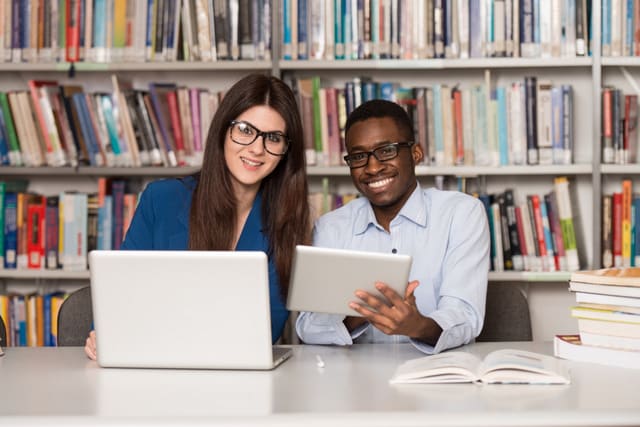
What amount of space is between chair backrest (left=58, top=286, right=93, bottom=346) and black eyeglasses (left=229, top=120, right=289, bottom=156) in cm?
55

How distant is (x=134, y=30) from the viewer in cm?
313

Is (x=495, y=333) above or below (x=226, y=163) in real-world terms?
below

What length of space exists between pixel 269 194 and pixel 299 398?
3.26 feet

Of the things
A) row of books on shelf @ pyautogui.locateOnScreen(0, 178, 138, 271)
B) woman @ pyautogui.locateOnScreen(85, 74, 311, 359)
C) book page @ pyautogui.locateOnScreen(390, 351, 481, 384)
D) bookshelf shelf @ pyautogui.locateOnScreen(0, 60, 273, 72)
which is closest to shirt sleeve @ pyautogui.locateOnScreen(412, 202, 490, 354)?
book page @ pyautogui.locateOnScreen(390, 351, 481, 384)

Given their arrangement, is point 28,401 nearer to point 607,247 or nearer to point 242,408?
point 242,408

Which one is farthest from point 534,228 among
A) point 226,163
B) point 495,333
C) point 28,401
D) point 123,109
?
point 28,401

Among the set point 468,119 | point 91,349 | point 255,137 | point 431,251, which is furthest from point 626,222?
point 91,349

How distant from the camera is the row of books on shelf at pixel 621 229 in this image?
3.00 metres

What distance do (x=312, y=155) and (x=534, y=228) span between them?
0.84 metres

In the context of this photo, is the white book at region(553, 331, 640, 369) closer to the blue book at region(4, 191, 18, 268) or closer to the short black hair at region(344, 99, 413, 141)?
the short black hair at region(344, 99, 413, 141)

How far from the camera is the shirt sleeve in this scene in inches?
72.6

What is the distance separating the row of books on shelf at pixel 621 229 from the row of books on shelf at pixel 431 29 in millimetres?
536

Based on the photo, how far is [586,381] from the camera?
4.91 feet

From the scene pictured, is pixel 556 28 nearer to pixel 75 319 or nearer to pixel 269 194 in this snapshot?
pixel 269 194
